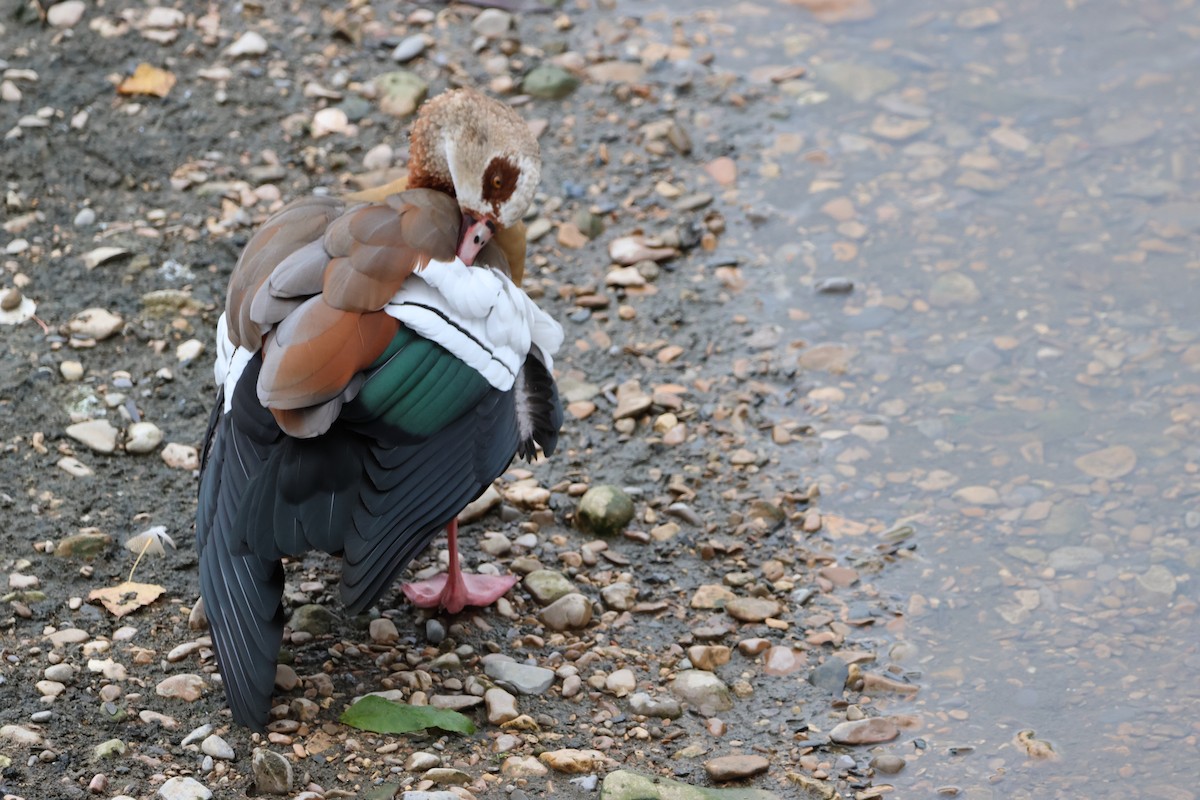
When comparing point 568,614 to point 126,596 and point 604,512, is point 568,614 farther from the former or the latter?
point 126,596

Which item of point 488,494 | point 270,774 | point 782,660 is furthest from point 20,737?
point 782,660

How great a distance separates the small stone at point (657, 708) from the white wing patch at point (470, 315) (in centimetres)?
87

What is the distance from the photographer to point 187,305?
15.5 feet

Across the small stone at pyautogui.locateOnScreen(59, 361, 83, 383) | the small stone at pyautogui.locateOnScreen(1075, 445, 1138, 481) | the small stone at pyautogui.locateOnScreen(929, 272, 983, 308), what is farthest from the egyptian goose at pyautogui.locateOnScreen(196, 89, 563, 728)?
the small stone at pyautogui.locateOnScreen(929, 272, 983, 308)

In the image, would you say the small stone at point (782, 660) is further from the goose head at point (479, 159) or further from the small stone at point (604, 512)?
the goose head at point (479, 159)

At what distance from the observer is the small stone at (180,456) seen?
13.7 ft

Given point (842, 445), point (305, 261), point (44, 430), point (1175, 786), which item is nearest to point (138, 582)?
point (44, 430)

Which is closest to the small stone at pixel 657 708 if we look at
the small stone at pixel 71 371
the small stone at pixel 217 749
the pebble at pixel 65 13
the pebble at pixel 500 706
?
the pebble at pixel 500 706

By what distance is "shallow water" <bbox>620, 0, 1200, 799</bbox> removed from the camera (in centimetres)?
367

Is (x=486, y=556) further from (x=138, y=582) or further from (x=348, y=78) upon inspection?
(x=348, y=78)

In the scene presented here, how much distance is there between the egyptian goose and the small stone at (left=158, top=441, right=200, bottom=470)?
552mm

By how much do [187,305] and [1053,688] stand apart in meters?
3.04

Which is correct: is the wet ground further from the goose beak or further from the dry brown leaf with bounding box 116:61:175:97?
the goose beak

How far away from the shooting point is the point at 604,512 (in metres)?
4.09
